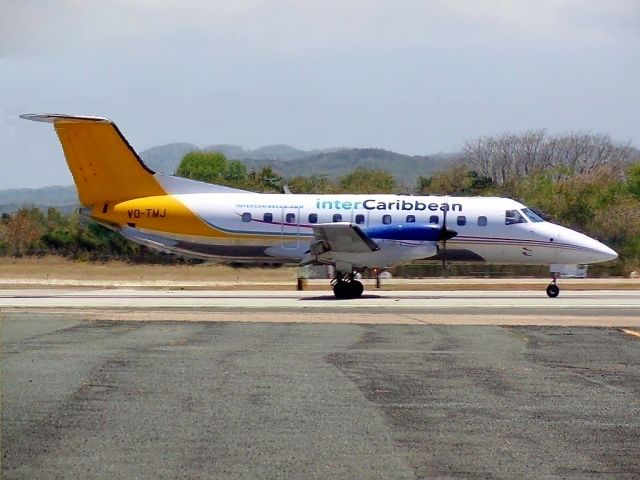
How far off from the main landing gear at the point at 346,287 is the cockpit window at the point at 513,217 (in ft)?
16.6

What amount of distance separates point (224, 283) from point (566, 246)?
1239 centimetres

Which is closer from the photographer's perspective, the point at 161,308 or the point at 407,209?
the point at 161,308

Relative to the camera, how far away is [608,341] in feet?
54.5

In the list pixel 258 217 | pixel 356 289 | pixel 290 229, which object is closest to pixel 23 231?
pixel 258 217

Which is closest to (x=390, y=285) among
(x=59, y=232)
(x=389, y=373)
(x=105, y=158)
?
(x=105, y=158)

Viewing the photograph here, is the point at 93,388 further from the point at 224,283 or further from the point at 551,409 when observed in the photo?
the point at 224,283

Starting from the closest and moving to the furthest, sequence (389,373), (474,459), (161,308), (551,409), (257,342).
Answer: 1. (474,459)
2. (551,409)
3. (389,373)
4. (257,342)
5. (161,308)

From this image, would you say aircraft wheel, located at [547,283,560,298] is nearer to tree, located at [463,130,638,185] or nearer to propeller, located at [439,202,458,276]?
propeller, located at [439,202,458,276]

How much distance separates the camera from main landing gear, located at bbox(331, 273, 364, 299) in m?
27.7

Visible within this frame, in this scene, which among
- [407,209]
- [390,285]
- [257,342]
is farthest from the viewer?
[390,285]

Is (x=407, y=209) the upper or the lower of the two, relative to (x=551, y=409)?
upper

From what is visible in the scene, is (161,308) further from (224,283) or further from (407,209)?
(224,283)

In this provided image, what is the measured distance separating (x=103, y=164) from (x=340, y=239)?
7.79 metres

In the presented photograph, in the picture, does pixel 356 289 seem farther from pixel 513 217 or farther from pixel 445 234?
pixel 513 217
